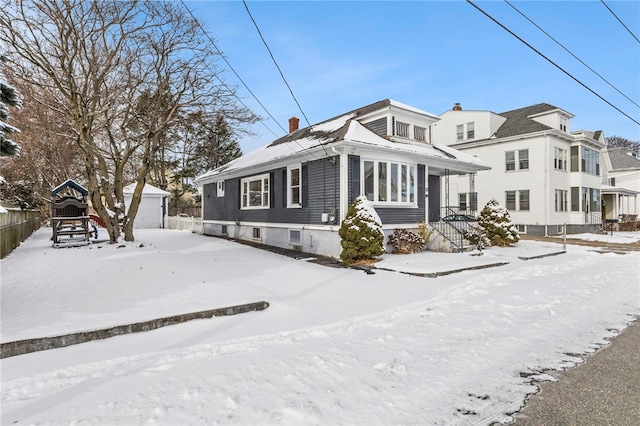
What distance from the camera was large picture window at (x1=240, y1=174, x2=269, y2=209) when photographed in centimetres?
1584

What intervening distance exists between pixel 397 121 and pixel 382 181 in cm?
325

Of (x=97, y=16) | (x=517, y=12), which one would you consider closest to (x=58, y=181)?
(x=97, y=16)

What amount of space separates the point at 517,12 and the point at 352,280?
7.47 m

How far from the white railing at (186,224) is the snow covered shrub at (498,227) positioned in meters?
17.2

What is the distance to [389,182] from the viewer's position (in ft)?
42.4

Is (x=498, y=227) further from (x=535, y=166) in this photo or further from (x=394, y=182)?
(x=535, y=166)

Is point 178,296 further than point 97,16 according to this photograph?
No

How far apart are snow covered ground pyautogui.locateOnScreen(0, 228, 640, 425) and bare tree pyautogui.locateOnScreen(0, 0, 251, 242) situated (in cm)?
559

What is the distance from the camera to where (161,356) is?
4027 mm

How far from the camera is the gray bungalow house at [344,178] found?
12062 mm

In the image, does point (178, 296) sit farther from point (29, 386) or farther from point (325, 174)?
point (325, 174)

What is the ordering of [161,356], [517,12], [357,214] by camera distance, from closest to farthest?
[161,356]
[517,12]
[357,214]

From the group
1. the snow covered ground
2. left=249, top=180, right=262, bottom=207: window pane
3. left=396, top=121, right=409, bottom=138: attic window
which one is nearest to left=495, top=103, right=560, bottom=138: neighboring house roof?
left=396, top=121, right=409, bottom=138: attic window

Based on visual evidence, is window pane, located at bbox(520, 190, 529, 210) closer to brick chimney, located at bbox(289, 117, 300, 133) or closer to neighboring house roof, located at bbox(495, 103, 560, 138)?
neighboring house roof, located at bbox(495, 103, 560, 138)
